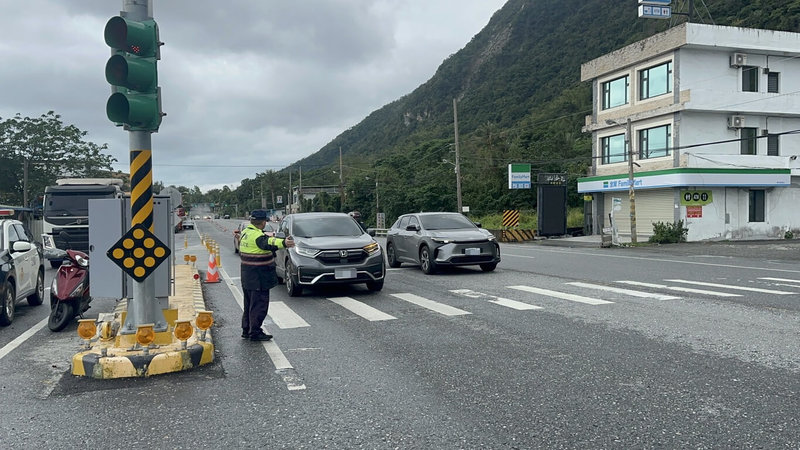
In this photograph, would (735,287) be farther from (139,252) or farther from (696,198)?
(696,198)

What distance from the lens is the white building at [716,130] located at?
32500 mm

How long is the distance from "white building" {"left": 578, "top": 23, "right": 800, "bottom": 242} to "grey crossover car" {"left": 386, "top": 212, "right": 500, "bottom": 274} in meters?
16.6

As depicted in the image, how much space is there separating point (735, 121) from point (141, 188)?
108ft

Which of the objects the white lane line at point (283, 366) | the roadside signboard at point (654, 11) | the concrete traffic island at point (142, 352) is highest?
the roadside signboard at point (654, 11)

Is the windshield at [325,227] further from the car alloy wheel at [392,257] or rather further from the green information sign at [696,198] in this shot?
the green information sign at [696,198]

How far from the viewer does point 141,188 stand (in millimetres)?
6898

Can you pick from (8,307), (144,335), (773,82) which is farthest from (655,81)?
(144,335)

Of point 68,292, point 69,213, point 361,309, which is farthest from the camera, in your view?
point 69,213

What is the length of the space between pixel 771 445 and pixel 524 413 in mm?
1586

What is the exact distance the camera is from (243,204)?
170750mm

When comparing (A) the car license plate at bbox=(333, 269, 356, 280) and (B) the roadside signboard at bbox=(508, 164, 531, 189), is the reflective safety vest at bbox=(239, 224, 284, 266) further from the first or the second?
(B) the roadside signboard at bbox=(508, 164, 531, 189)

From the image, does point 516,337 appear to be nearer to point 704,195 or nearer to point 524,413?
point 524,413

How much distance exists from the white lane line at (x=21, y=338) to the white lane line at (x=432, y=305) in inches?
218

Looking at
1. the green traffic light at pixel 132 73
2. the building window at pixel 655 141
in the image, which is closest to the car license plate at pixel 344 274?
the green traffic light at pixel 132 73
